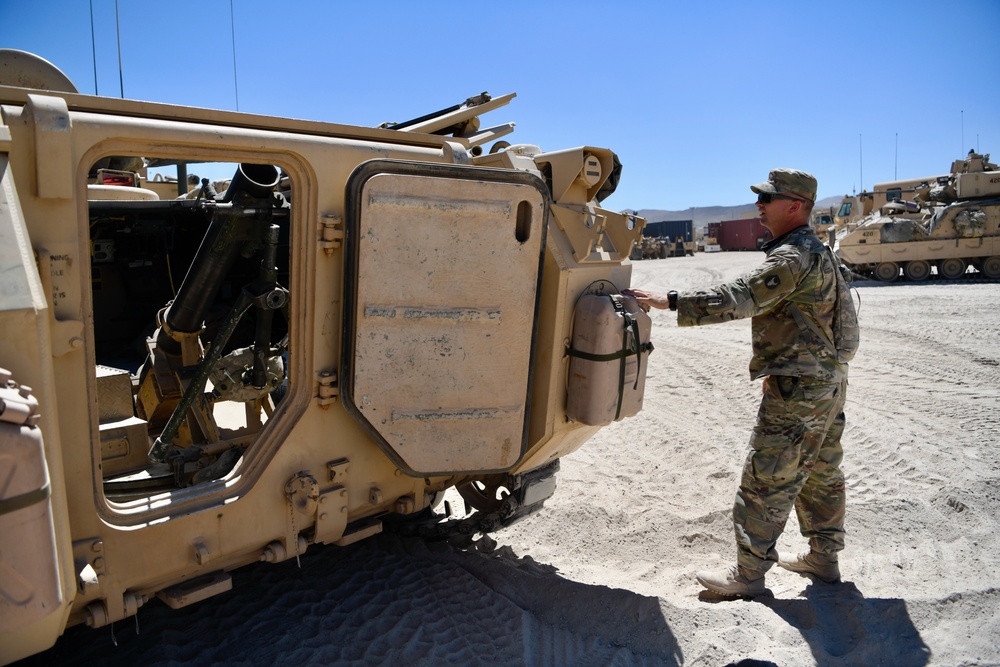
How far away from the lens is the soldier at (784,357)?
11.0 feet

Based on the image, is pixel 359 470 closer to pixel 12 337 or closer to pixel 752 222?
pixel 12 337

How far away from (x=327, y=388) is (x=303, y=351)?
0.54 ft

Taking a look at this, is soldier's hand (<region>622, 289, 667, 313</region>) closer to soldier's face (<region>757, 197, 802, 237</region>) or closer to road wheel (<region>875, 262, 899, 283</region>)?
soldier's face (<region>757, 197, 802, 237</region>)

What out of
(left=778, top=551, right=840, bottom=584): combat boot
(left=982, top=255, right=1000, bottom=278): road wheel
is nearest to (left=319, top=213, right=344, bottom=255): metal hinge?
(left=778, top=551, right=840, bottom=584): combat boot

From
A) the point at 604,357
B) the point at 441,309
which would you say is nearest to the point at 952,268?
the point at 604,357

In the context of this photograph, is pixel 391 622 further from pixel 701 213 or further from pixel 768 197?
pixel 701 213

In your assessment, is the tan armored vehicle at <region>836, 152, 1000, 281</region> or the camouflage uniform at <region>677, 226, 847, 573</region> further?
the tan armored vehicle at <region>836, 152, 1000, 281</region>

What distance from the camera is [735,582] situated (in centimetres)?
354

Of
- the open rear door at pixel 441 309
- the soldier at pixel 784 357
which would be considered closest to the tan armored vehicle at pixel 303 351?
the open rear door at pixel 441 309

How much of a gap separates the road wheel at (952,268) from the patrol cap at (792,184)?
16.0 m

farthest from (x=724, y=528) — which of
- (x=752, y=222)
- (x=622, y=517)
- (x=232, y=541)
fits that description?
(x=752, y=222)

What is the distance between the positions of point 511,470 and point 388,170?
57.2 inches

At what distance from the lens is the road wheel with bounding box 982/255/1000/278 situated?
16.6 metres

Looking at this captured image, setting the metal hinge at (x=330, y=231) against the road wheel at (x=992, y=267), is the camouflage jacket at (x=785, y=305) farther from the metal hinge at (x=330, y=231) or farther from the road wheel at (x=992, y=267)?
the road wheel at (x=992, y=267)
